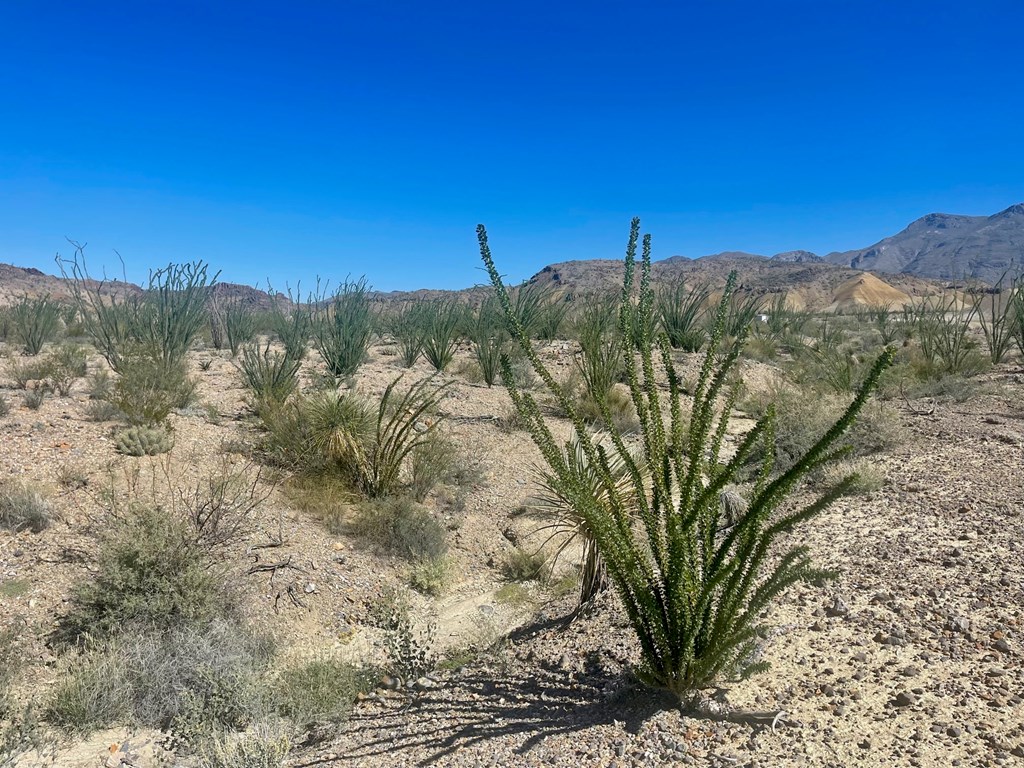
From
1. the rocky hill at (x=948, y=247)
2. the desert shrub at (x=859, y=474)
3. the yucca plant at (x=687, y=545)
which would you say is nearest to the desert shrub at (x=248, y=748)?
the yucca plant at (x=687, y=545)

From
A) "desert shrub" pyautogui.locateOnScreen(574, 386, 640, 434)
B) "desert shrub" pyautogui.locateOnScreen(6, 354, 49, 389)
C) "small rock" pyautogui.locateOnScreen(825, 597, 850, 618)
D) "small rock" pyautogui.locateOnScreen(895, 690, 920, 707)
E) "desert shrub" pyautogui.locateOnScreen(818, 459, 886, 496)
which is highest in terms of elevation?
"desert shrub" pyautogui.locateOnScreen(6, 354, 49, 389)

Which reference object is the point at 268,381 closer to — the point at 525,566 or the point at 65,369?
the point at 65,369

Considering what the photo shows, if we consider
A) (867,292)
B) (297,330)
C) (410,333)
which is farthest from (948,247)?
(297,330)

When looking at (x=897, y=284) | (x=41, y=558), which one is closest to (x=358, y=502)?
(x=41, y=558)

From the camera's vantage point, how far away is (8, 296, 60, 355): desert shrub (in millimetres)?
16125

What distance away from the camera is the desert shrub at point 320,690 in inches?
173

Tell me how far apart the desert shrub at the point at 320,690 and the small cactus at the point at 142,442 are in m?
3.74

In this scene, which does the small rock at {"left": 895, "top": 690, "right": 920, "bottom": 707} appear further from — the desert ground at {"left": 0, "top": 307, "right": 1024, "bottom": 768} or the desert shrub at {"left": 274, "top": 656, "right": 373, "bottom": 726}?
the desert shrub at {"left": 274, "top": 656, "right": 373, "bottom": 726}

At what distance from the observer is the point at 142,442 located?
307 inches

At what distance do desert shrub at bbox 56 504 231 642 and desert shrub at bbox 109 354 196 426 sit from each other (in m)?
2.80

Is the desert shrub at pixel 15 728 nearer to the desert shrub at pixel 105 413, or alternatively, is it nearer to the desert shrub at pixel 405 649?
the desert shrub at pixel 405 649

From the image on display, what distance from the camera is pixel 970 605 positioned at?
4328mm

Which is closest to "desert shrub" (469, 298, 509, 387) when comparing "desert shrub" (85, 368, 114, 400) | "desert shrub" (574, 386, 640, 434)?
"desert shrub" (574, 386, 640, 434)

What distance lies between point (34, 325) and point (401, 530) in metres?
13.8
